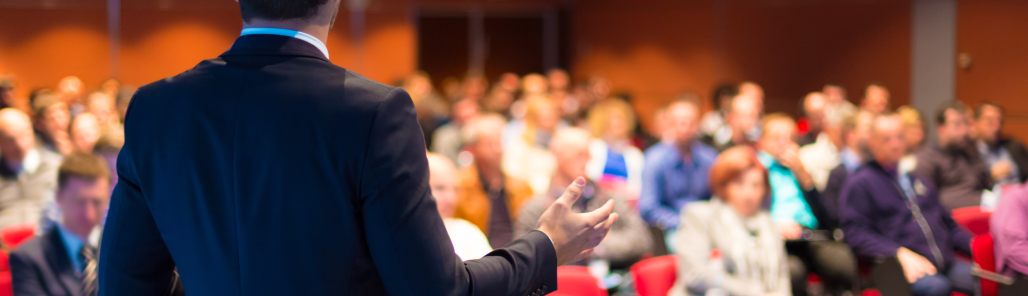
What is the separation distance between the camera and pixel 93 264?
104 inches

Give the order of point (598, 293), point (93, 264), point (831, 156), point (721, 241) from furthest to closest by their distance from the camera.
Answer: point (831, 156) < point (721, 241) < point (598, 293) < point (93, 264)

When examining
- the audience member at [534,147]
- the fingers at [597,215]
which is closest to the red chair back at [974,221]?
the audience member at [534,147]

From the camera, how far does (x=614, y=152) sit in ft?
18.0

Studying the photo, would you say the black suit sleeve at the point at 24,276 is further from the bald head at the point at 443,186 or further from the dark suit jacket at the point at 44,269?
the bald head at the point at 443,186

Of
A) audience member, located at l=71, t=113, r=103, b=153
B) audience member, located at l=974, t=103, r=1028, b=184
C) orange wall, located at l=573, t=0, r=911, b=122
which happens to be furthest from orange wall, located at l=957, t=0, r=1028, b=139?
audience member, located at l=71, t=113, r=103, b=153

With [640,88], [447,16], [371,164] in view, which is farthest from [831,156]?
[447,16]

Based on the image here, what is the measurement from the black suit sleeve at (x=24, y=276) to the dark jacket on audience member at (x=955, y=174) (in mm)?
5356

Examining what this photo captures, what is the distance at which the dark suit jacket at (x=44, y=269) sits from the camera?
2627 millimetres

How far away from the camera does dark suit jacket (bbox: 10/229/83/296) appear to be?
2627mm

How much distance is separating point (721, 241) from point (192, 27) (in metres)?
8.05

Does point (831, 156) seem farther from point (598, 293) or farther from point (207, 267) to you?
point (207, 267)

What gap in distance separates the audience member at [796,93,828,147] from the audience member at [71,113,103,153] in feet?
16.6

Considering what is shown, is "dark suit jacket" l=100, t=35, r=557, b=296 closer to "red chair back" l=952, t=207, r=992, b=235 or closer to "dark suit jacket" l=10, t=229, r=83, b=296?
"dark suit jacket" l=10, t=229, r=83, b=296

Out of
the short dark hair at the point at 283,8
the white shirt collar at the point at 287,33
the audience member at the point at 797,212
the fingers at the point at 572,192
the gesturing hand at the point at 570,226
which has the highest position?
the short dark hair at the point at 283,8
